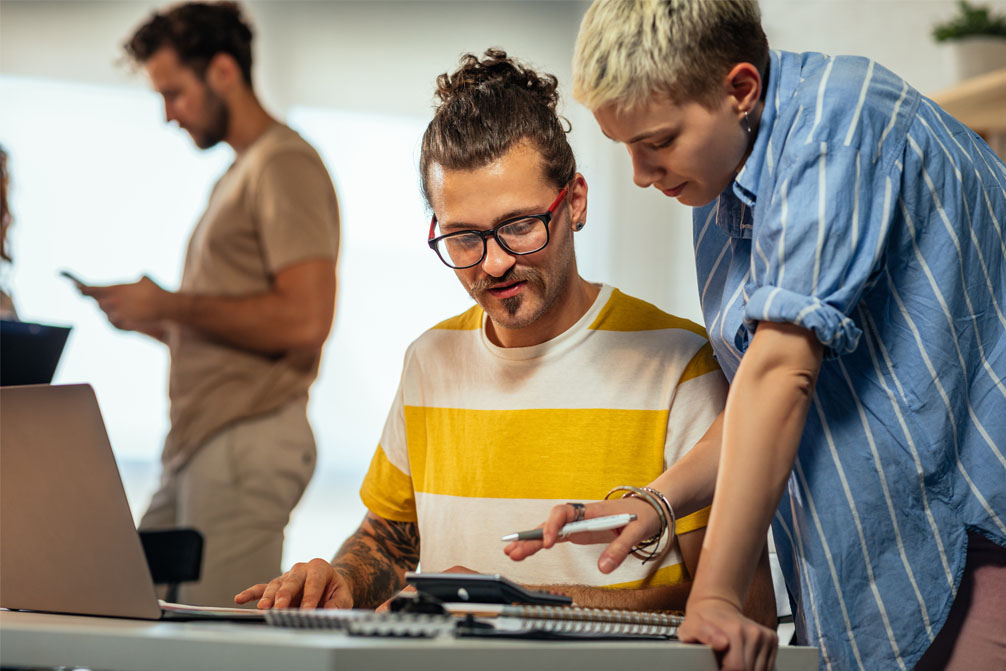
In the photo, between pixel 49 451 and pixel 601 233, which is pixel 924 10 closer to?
pixel 601 233

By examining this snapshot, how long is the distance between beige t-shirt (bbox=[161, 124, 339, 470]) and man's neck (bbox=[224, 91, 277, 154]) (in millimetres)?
71

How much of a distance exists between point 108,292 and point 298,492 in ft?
1.98

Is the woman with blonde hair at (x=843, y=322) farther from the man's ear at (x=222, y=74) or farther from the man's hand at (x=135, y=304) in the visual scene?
the man's ear at (x=222, y=74)

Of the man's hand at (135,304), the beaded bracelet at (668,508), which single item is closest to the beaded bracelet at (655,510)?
the beaded bracelet at (668,508)

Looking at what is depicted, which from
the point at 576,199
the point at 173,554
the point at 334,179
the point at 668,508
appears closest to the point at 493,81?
the point at 576,199

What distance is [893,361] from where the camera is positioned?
0.89 meters

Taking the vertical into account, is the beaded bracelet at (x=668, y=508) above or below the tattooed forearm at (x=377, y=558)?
above

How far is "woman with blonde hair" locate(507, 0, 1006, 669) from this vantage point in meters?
0.81

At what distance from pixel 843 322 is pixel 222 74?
1.89 meters

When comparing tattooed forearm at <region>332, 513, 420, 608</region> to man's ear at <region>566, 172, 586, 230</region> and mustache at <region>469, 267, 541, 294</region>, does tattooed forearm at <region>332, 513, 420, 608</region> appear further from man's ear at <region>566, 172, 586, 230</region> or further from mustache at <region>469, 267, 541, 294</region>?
man's ear at <region>566, 172, 586, 230</region>

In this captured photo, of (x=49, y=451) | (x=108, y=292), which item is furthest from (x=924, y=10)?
(x=49, y=451)

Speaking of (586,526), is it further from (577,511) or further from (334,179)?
(334,179)

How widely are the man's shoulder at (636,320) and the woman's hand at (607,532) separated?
36 centimetres

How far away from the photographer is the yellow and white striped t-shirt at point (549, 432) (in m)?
1.21
